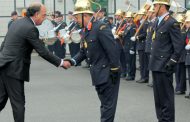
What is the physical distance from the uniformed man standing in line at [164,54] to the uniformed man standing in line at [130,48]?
22.1ft

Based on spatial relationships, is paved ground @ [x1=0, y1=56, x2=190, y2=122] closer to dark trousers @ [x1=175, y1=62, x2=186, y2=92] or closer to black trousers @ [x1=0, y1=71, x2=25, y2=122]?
dark trousers @ [x1=175, y1=62, x2=186, y2=92]

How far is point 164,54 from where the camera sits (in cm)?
820

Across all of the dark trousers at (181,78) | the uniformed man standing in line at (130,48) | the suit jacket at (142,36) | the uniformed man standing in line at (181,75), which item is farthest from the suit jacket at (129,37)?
A: the dark trousers at (181,78)

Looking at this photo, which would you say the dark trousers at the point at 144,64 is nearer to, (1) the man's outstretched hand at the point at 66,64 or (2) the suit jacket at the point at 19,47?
(1) the man's outstretched hand at the point at 66,64

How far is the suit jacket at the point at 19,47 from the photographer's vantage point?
775 centimetres

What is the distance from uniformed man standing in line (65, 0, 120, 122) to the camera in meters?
7.85

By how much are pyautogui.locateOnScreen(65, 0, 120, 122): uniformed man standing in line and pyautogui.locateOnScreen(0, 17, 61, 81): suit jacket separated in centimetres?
67

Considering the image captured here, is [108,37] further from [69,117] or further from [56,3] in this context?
[56,3]

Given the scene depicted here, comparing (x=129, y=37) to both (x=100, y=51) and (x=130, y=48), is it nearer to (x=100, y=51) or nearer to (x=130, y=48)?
(x=130, y=48)

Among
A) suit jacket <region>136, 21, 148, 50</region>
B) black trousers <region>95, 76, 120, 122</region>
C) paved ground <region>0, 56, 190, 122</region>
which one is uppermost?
suit jacket <region>136, 21, 148, 50</region>

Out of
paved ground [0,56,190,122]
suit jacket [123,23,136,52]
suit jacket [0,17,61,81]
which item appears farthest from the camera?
suit jacket [123,23,136,52]

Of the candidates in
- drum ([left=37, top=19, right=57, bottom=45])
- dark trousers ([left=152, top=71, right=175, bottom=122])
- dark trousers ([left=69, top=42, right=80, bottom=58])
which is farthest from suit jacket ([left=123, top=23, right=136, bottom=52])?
dark trousers ([left=152, top=71, right=175, bottom=122])

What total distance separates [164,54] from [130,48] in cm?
714

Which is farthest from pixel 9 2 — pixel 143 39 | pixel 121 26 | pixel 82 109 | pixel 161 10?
pixel 161 10
